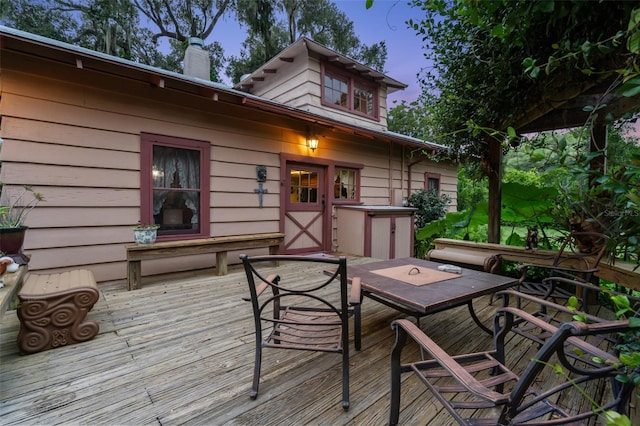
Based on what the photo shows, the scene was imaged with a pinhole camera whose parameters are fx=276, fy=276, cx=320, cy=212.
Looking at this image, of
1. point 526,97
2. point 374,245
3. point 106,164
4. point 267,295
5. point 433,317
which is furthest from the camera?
point 374,245

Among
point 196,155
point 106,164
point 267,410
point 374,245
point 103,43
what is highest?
point 103,43

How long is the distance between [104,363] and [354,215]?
4.53m

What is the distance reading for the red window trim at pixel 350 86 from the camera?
6461 millimetres

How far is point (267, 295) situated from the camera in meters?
3.34

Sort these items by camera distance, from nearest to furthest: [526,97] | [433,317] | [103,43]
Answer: [526,97], [433,317], [103,43]

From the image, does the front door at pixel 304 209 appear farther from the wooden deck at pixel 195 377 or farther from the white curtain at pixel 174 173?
the wooden deck at pixel 195 377

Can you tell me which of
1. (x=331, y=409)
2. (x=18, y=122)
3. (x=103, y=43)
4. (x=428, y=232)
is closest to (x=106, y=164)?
(x=18, y=122)

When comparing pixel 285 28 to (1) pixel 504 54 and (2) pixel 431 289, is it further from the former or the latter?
(2) pixel 431 289

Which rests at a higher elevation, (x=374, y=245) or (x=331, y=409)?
(x=374, y=245)

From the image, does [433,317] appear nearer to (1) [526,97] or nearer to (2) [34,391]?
(1) [526,97]

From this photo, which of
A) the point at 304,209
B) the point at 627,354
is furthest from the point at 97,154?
the point at 627,354

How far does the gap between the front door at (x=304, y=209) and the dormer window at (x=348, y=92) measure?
6.37 ft

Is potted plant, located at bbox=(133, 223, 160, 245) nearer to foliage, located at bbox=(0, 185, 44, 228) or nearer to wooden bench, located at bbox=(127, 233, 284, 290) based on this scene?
wooden bench, located at bbox=(127, 233, 284, 290)

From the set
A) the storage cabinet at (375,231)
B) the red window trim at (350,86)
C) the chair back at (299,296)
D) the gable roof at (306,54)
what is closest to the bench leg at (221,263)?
the chair back at (299,296)
